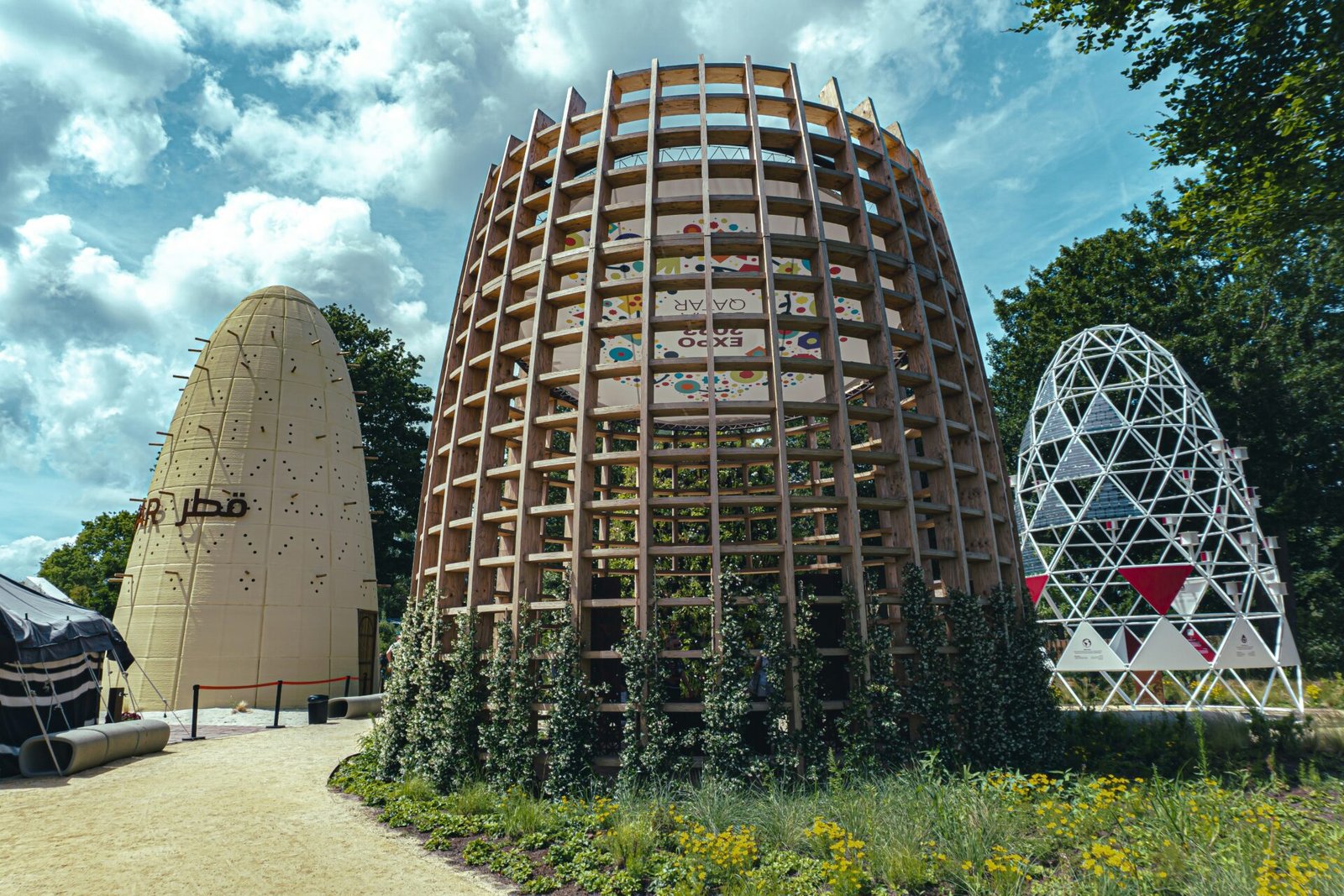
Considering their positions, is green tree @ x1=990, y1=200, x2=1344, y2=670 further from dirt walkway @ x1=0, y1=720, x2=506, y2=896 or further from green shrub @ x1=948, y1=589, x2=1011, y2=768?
dirt walkway @ x1=0, y1=720, x2=506, y2=896

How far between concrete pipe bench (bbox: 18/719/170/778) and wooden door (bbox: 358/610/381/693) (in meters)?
10.6

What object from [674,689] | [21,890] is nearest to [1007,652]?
[674,689]

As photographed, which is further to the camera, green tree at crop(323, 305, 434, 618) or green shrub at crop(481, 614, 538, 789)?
green tree at crop(323, 305, 434, 618)

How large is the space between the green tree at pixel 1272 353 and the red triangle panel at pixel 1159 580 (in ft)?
45.0

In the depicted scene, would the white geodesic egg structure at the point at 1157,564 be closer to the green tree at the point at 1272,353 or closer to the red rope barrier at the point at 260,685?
the green tree at the point at 1272,353

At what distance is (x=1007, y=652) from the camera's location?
1167cm

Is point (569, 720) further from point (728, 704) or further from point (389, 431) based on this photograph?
point (389, 431)

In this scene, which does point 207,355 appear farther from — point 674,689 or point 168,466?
point 674,689

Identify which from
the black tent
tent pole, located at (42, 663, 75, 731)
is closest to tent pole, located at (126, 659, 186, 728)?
the black tent

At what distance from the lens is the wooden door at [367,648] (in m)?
25.1

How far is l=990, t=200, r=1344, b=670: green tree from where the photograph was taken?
28.6 m

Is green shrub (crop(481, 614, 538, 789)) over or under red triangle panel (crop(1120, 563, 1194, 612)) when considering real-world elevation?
under

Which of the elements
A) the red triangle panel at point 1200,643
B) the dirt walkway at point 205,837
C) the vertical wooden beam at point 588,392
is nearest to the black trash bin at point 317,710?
the dirt walkway at point 205,837

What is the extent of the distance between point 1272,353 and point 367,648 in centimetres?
3886
